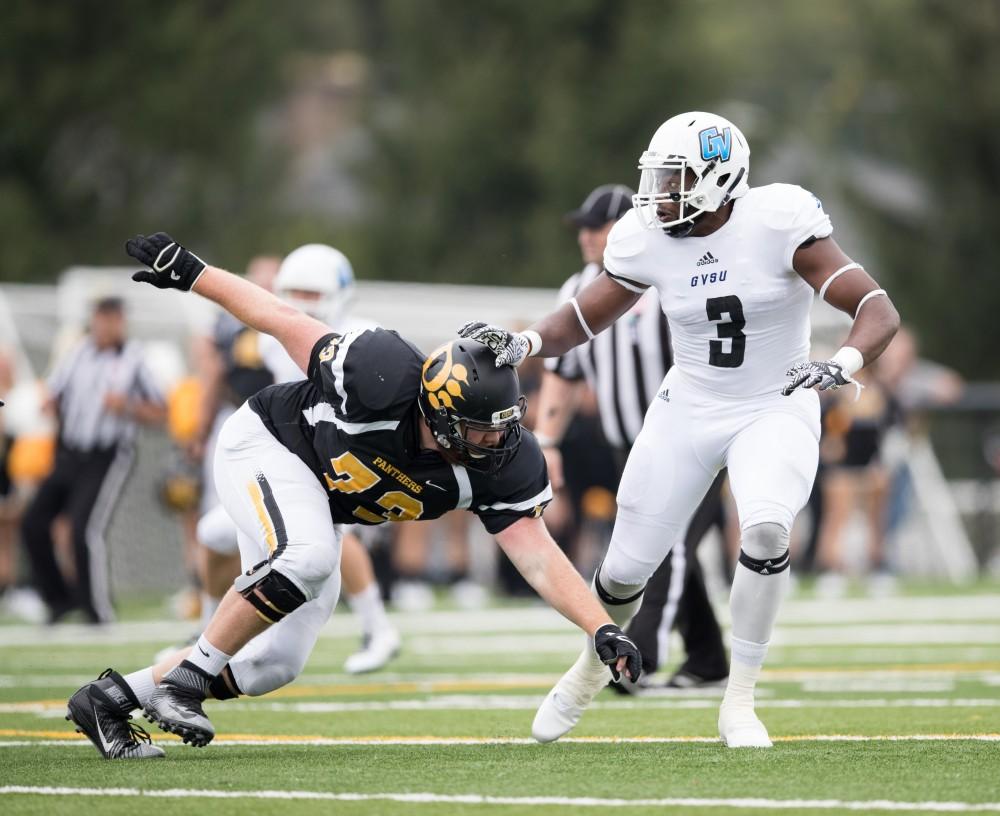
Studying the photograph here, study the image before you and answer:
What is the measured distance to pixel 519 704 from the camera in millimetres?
6816

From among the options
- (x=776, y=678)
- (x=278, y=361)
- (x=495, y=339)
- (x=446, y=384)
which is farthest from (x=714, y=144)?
(x=278, y=361)

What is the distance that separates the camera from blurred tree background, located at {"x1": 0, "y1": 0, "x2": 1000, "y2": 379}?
2395cm

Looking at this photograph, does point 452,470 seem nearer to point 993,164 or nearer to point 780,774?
point 780,774

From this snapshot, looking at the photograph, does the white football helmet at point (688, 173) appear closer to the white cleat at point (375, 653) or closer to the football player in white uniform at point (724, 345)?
the football player in white uniform at point (724, 345)

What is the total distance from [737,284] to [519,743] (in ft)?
5.04

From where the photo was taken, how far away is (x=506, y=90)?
26.5 metres

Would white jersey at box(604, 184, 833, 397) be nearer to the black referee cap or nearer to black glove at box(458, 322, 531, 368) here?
black glove at box(458, 322, 531, 368)

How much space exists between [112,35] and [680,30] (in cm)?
807

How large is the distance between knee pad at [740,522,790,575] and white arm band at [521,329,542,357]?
0.85 m

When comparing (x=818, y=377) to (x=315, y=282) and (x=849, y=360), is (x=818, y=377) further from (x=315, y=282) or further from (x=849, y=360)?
(x=315, y=282)

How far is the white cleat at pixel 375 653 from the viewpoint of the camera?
7848 mm

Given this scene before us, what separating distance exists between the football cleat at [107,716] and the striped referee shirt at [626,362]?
268 cm

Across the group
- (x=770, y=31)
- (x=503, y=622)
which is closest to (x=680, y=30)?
(x=770, y=31)

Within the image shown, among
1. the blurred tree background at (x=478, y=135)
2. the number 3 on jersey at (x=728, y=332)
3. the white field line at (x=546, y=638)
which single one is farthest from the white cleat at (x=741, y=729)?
the blurred tree background at (x=478, y=135)
